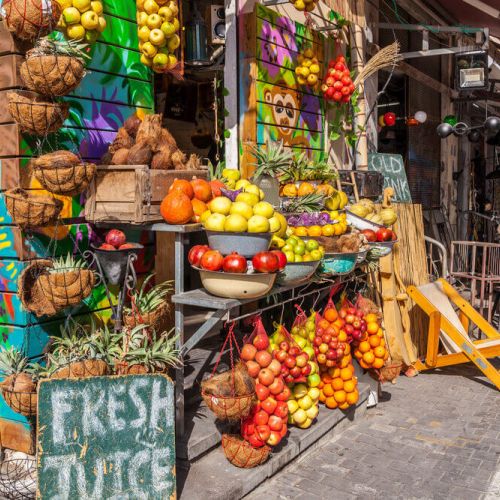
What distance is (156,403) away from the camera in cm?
345

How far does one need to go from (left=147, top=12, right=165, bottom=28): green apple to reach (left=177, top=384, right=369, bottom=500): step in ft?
10.5

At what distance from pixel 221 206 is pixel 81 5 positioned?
1607mm

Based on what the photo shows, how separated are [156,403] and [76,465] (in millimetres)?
541

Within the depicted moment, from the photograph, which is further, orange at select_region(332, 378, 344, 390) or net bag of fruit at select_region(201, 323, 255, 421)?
orange at select_region(332, 378, 344, 390)

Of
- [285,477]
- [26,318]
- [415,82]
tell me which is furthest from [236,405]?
[415,82]

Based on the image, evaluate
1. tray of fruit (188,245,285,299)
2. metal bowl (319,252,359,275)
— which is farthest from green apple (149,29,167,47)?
metal bowl (319,252,359,275)

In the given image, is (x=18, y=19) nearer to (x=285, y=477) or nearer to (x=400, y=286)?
(x=285, y=477)

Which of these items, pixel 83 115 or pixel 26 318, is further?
pixel 83 115

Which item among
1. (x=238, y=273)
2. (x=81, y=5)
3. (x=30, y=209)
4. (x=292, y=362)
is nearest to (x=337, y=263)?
(x=292, y=362)

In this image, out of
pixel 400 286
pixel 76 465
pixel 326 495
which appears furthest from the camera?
pixel 400 286

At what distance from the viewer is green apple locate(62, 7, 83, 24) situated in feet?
12.8

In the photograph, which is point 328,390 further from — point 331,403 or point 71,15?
point 71,15

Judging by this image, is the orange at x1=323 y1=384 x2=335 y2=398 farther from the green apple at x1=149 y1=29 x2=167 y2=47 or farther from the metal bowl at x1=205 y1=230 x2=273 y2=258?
the green apple at x1=149 y1=29 x2=167 y2=47

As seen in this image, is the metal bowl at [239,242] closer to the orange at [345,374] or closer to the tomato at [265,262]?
the tomato at [265,262]
